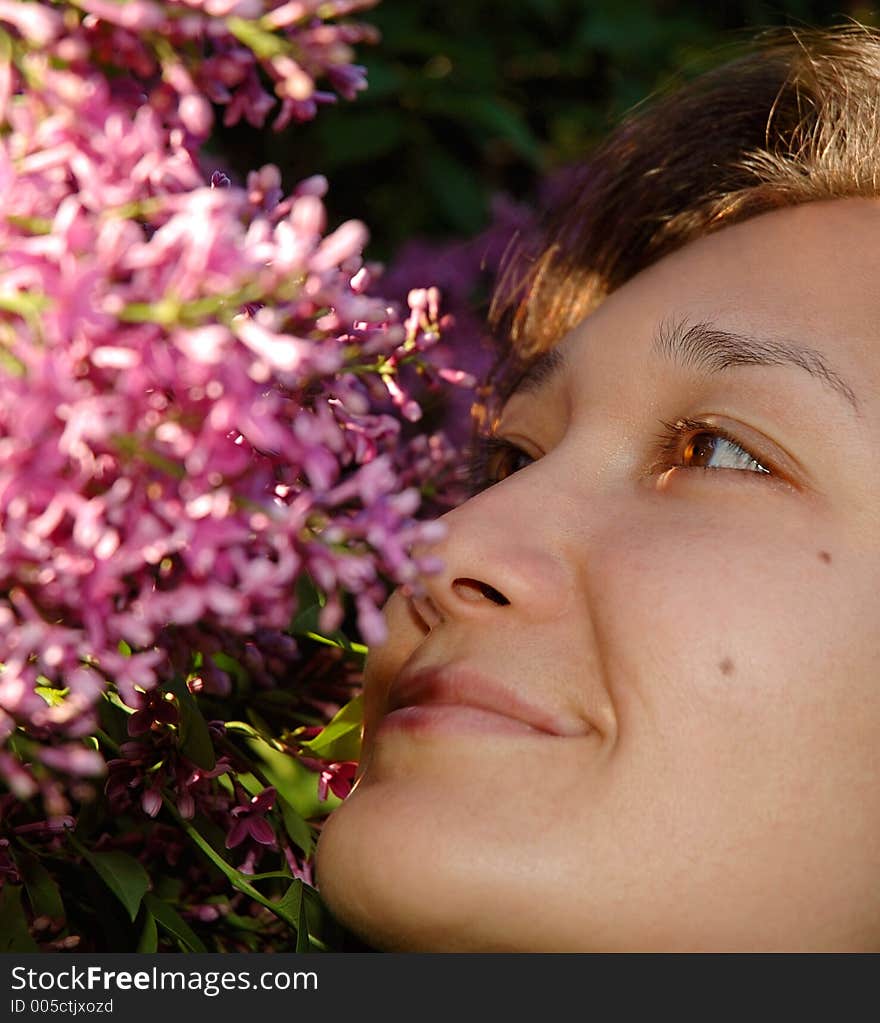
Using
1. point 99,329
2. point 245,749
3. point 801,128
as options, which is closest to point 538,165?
point 801,128

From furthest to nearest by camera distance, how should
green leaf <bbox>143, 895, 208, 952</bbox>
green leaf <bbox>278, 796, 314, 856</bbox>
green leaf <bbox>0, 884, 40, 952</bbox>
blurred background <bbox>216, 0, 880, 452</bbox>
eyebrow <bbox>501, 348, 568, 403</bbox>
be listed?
blurred background <bbox>216, 0, 880, 452</bbox> → eyebrow <bbox>501, 348, 568, 403</bbox> → green leaf <bbox>278, 796, 314, 856</bbox> → green leaf <bbox>143, 895, 208, 952</bbox> → green leaf <bbox>0, 884, 40, 952</bbox>

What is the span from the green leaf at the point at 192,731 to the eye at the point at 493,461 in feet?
1.67

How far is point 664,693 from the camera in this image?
3.24 feet

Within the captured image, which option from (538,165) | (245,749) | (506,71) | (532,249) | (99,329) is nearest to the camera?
(99,329)

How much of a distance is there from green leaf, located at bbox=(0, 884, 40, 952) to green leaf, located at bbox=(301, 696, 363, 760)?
356 millimetres

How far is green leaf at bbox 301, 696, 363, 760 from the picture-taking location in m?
1.27

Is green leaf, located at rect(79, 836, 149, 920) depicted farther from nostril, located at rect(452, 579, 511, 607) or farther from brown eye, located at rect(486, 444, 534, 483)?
brown eye, located at rect(486, 444, 534, 483)

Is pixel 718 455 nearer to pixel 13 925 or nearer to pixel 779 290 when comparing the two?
pixel 779 290

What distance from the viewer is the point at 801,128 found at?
1652 millimetres

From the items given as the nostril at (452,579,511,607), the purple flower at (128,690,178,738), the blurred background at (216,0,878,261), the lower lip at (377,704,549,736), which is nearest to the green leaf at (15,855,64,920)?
the purple flower at (128,690,178,738)

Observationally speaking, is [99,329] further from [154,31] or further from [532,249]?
[532,249]

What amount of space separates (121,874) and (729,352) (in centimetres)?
69

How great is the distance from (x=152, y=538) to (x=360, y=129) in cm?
170

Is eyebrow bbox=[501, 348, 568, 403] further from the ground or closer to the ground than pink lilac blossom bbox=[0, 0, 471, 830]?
closer to the ground
